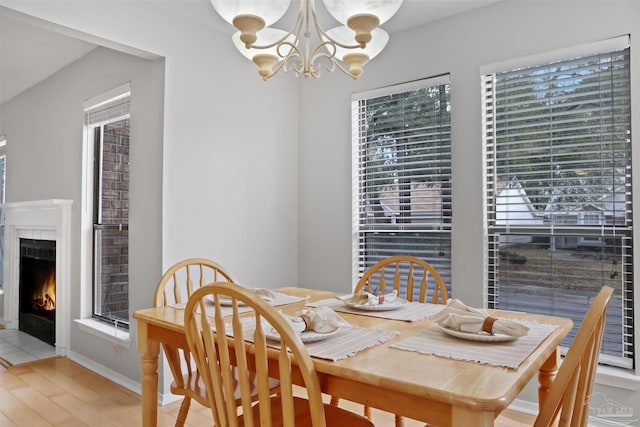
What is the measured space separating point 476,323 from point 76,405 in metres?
2.51

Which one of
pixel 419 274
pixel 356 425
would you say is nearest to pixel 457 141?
pixel 419 274

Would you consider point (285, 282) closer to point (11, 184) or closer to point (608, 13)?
point (608, 13)

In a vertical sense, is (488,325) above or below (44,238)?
below

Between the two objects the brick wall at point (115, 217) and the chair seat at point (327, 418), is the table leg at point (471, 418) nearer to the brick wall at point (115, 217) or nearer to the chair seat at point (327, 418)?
the chair seat at point (327, 418)

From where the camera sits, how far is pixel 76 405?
2.69 m

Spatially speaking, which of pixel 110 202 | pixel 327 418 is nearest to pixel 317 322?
pixel 327 418

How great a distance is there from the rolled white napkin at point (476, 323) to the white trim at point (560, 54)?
1.68m

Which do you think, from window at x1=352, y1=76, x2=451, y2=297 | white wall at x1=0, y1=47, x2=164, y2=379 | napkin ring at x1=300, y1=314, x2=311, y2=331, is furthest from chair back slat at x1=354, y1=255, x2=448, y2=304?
white wall at x1=0, y1=47, x2=164, y2=379

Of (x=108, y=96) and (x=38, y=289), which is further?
(x=38, y=289)

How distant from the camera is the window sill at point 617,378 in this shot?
7.23 ft

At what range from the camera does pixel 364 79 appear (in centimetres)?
323

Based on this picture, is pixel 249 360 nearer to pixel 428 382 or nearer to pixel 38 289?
pixel 428 382

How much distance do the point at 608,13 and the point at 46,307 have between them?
4764mm

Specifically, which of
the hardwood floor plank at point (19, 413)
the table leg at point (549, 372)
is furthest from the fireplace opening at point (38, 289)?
the table leg at point (549, 372)
